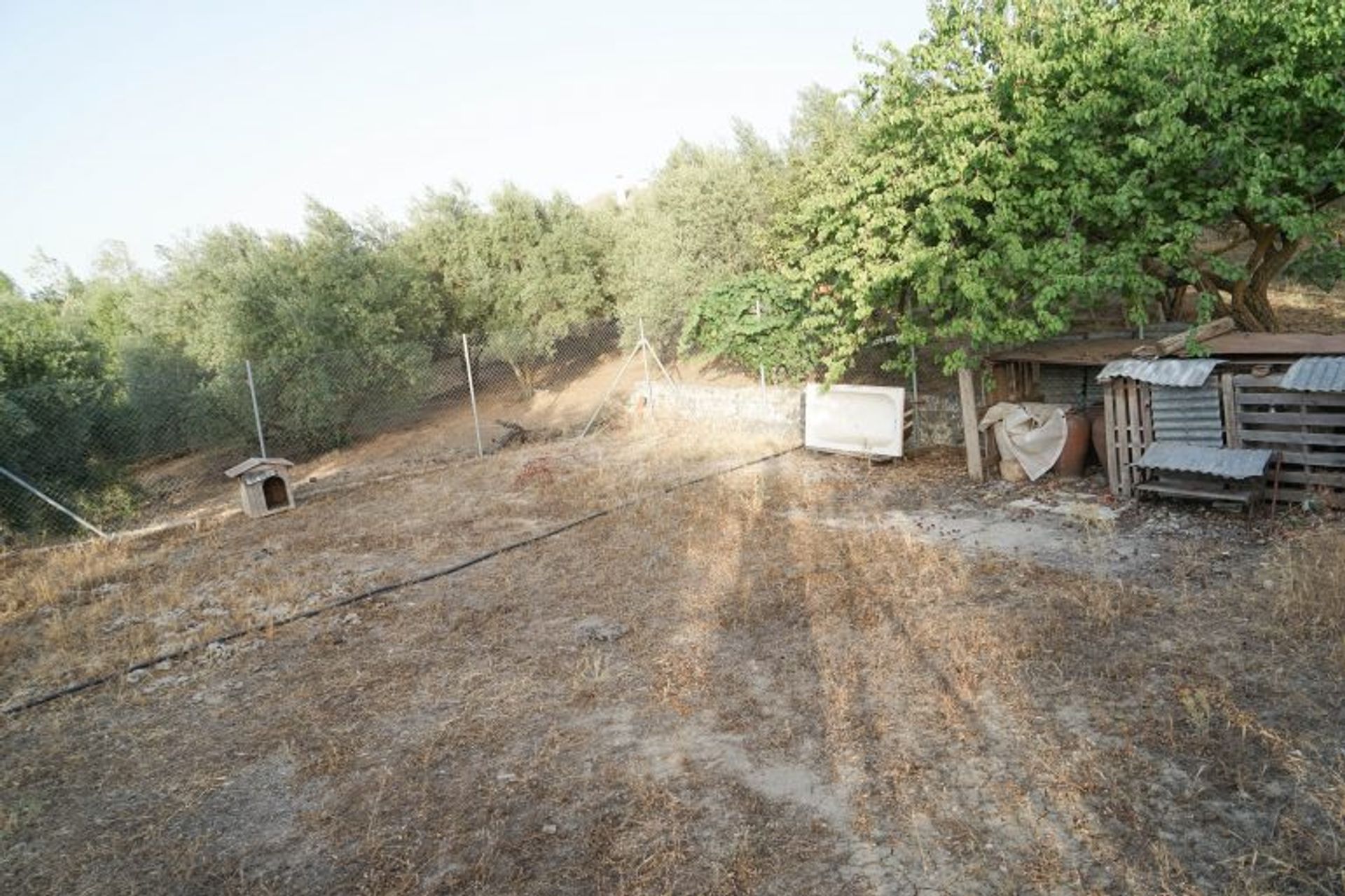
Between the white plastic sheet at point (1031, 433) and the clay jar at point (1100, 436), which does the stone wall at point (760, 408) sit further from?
the clay jar at point (1100, 436)

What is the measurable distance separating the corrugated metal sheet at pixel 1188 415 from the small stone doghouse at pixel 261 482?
471 inches

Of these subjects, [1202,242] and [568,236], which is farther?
[568,236]

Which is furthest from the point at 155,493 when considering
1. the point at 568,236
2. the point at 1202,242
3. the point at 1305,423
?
the point at 1202,242

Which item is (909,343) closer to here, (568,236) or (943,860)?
(943,860)

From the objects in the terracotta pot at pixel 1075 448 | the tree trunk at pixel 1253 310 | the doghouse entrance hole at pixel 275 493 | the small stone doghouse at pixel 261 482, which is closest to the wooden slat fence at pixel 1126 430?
the terracotta pot at pixel 1075 448

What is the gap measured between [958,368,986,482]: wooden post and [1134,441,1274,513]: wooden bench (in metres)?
2.15

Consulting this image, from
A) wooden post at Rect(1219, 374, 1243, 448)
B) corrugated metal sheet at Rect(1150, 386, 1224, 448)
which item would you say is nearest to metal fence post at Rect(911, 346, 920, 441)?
corrugated metal sheet at Rect(1150, 386, 1224, 448)

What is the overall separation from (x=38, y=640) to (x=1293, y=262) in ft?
51.9

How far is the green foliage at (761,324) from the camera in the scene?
1360cm

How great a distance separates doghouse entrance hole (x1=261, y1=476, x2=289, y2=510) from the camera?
11.9m

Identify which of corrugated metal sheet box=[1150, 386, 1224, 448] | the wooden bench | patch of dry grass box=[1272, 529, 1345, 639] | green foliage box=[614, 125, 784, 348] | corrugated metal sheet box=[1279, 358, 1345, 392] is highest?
green foliage box=[614, 125, 784, 348]

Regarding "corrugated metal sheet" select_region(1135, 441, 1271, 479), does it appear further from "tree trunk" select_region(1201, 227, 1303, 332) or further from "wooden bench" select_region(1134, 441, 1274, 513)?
"tree trunk" select_region(1201, 227, 1303, 332)

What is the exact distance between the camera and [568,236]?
2198 cm

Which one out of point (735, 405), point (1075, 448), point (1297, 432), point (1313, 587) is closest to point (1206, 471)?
point (1297, 432)
